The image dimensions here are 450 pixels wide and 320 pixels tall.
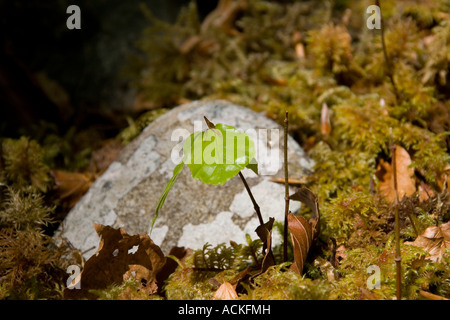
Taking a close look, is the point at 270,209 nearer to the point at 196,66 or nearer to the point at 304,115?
the point at 304,115

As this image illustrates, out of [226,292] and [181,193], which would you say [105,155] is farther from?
[226,292]

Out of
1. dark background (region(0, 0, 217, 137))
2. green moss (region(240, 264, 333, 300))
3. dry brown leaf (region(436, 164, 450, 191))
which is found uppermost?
dark background (region(0, 0, 217, 137))

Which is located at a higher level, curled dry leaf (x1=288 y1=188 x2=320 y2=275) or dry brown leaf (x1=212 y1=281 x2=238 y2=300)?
curled dry leaf (x1=288 y1=188 x2=320 y2=275)

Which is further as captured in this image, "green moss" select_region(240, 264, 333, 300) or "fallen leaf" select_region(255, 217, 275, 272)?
"fallen leaf" select_region(255, 217, 275, 272)

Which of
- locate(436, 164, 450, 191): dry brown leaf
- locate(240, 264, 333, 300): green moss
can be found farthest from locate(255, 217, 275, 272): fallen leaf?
locate(436, 164, 450, 191): dry brown leaf

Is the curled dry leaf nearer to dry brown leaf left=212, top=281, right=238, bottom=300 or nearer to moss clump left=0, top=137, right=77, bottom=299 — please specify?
dry brown leaf left=212, top=281, right=238, bottom=300

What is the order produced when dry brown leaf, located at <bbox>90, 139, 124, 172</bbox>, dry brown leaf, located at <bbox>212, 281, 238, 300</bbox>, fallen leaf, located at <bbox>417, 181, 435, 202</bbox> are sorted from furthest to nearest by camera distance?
dry brown leaf, located at <bbox>90, 139, 124, 172</bbox> < fallen leaf, located at <bbox>417, 181, 435, 202</bbox> < dry brown leaf, located at <bbox>212, 281, 238, 300</bbox>

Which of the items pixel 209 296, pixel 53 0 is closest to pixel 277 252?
pixel 209 296
